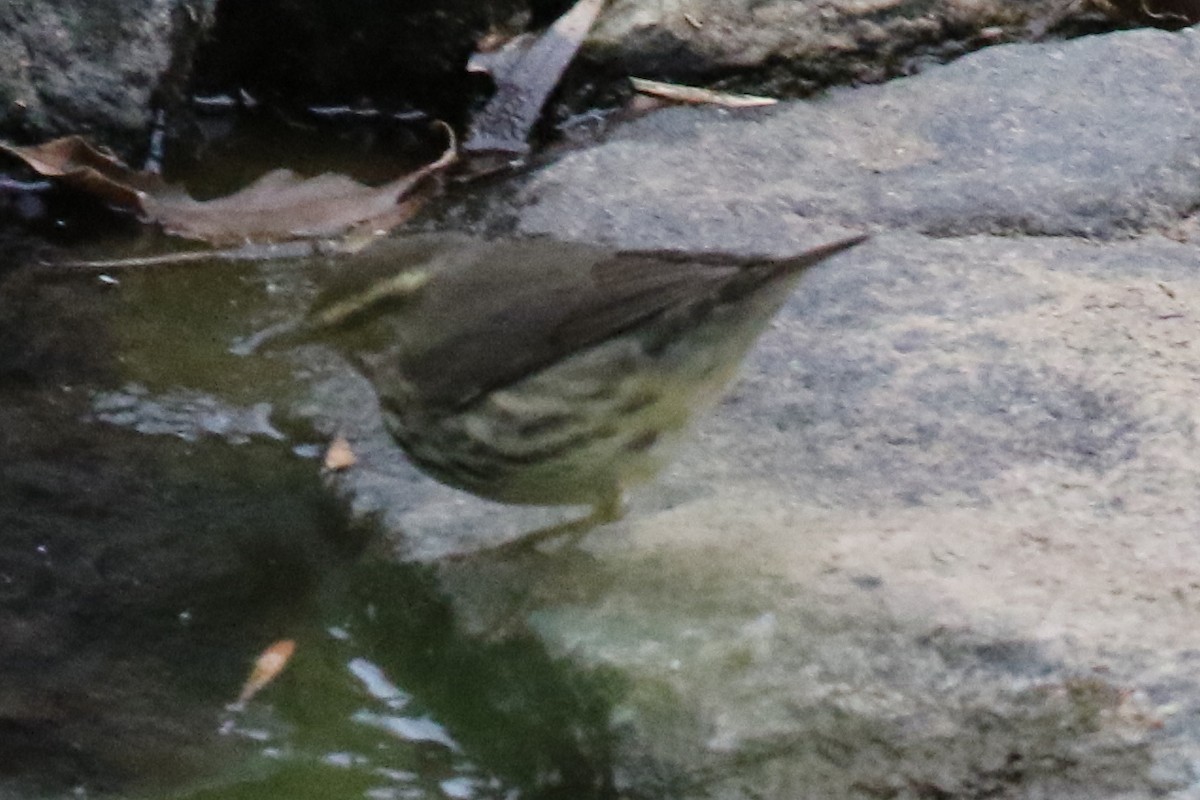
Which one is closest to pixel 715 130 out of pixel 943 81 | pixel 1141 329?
pixel 943 81

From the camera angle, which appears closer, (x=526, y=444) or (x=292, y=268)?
(x=526, y=444)

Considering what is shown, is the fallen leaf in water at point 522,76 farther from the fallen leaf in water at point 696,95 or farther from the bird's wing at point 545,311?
the bird's wing at point 545,311

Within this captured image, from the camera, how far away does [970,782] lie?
2.23 metres

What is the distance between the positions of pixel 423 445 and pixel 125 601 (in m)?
0.65

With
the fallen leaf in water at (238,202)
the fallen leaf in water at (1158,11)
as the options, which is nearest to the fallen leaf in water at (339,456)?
the fallen leaf in water at (238,202)

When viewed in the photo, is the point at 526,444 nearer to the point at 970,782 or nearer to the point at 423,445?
the point at 423,445

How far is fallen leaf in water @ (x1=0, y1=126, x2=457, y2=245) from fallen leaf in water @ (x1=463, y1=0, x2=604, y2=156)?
1.67 ft

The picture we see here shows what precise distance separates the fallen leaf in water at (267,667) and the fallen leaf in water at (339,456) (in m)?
0.61

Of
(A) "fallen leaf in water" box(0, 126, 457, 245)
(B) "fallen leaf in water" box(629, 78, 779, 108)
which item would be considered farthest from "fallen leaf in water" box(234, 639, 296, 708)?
(B) "fallen leaf in water" box(629, 78, 779, 108)

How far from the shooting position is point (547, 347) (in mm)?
3156

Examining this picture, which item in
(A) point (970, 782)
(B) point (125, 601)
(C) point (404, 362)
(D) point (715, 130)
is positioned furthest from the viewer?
(D) point (715, 130)

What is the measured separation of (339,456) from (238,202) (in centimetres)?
142

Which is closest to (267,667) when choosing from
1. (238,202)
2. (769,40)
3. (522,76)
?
(238,202)

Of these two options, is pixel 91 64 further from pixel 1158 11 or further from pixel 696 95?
pixel 1158 11
